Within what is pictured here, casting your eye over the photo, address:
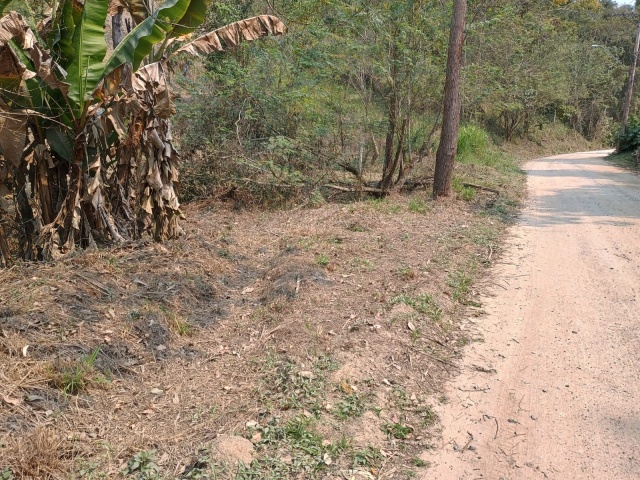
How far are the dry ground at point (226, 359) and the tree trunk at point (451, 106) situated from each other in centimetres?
473

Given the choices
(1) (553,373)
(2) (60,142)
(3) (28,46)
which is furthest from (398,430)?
(3) (28,46)

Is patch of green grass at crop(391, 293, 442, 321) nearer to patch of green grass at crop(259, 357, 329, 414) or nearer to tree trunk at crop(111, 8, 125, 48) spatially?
patch of green grass at crop(259, 357, 329, 414)

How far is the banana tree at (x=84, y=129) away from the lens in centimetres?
588

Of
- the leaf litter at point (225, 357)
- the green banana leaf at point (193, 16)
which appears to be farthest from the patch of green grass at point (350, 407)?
A: the green banana leaf at point (193, 16)

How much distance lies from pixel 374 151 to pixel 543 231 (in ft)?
15.8

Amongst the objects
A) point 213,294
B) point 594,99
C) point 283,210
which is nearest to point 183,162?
point 283,210

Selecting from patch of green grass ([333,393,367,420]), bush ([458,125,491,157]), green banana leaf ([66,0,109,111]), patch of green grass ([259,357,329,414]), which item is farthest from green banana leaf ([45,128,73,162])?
bush ([458,125,491,157])

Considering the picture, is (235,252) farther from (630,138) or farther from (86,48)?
(630,138)

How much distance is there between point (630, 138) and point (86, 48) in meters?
25.7

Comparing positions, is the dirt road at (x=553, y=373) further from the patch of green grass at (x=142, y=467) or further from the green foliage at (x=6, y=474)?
the green foliage at (x=6, y=474)

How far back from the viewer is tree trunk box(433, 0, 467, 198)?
11.3m

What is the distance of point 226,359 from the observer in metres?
4.89

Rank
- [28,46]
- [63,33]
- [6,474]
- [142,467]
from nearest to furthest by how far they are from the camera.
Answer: [6,474]
[142,467]
[28,46]
[63,33]

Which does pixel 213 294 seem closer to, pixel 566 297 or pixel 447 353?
pixel 447 353
